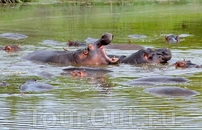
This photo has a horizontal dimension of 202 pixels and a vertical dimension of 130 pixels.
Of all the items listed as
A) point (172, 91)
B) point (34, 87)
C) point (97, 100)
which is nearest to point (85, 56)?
point (34, 87)

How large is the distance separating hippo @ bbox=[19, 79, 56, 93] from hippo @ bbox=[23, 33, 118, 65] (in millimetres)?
2412

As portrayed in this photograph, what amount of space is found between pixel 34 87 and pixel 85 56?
3002 mm

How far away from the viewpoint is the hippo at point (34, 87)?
27.8ft

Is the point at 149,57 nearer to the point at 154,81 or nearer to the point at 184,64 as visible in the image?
the point at 184,64

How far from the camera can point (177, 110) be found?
7.07 meters

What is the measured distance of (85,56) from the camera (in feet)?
37.5

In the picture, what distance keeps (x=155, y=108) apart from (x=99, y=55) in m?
4.15

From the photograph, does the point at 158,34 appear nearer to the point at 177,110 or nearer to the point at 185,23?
the point at 185,23

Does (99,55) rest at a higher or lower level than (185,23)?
higher

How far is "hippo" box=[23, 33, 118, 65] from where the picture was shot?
11156 millimetres

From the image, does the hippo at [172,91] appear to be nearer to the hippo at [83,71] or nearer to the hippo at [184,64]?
the hippo at [83,71]

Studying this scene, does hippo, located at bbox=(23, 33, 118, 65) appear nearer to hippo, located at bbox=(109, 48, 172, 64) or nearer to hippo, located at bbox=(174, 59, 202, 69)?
hippo, located at bbox=(109, 48, 172, 64)

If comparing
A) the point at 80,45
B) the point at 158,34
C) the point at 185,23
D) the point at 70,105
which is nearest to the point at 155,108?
the point at 70,105

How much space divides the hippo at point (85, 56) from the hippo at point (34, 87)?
94.9 inches
